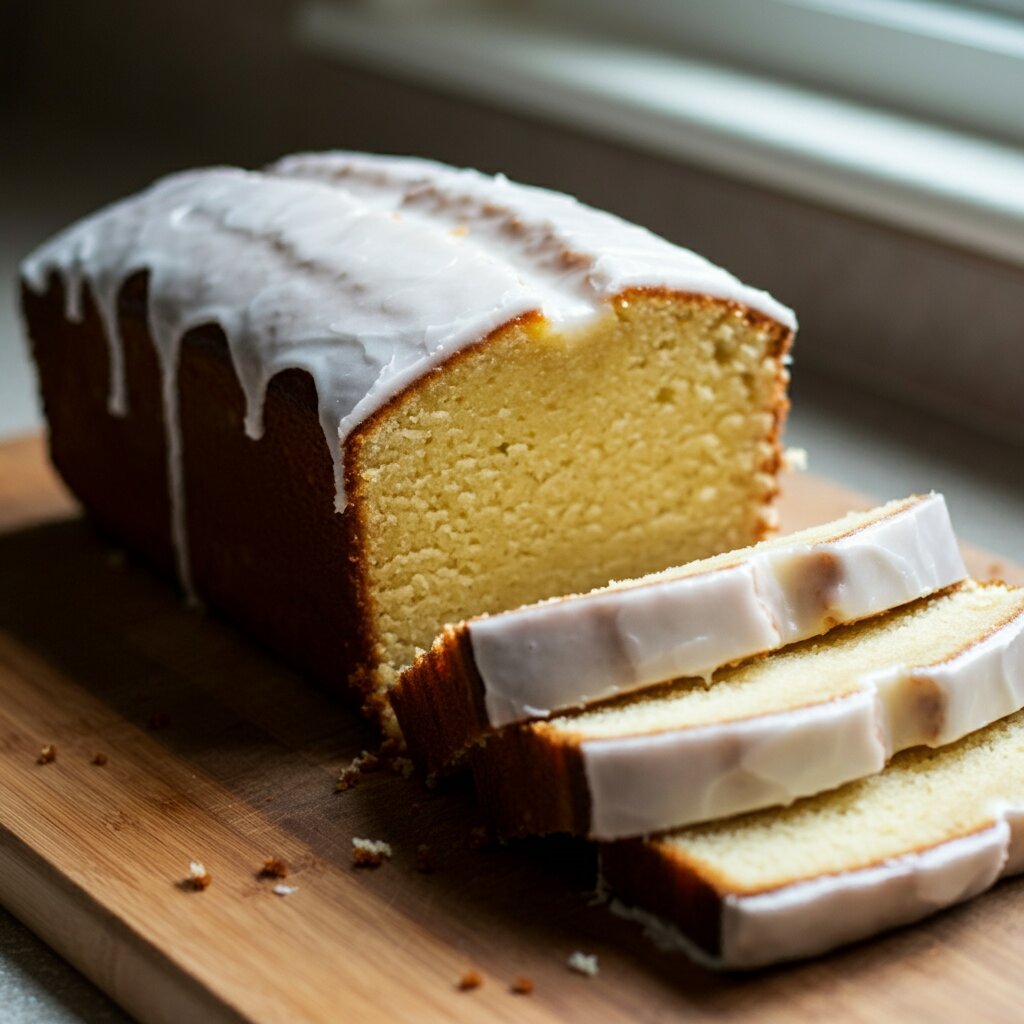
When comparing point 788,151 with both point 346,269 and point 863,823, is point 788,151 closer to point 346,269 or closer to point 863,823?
point 346,269

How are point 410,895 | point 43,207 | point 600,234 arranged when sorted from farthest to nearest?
point 43,207 → point 600,234 → point 410,895

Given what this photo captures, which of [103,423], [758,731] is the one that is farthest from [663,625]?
[103,423]

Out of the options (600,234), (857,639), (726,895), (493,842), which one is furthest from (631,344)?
(726,895)

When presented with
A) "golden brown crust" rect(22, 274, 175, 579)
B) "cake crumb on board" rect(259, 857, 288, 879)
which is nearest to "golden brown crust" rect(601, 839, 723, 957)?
"cake crumb on board" rect(259, 857, 288, 879)

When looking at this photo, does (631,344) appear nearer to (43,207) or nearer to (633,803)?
(633,803)

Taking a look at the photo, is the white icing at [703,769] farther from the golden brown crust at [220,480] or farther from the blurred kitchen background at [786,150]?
the blurred kitchen background at [786,150]

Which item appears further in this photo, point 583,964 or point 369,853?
point 369,853

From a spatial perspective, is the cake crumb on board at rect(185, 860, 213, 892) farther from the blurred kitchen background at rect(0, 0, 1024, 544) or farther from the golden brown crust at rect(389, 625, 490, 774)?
the blurred kitchen background at rect(0, 0, 1024, 544)
